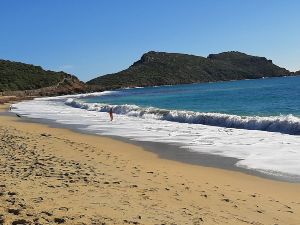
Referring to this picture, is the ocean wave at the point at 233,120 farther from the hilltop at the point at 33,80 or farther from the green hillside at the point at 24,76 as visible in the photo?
the green hillside at the point at 24,76

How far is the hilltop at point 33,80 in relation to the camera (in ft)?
407

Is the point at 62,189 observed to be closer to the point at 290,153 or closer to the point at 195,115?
the point at 290,153

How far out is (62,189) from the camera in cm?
819

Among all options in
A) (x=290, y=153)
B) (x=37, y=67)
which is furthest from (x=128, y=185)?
(x=37, y=67)

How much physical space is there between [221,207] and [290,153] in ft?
20.8

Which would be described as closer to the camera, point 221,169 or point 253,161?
point 221,169

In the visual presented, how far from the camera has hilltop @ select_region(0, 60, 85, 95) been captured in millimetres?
124062

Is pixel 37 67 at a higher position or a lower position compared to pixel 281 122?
higher

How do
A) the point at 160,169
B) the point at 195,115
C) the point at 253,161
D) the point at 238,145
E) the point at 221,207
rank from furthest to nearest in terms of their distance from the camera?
the point at 195,115 < the point at 238,145 < the point at 253,161 < the point at 160,169 < the point at 221,207

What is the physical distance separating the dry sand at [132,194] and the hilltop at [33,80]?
10208 cm

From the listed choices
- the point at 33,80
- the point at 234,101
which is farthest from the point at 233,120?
the point at 33,80

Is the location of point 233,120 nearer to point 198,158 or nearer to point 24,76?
point 198,158

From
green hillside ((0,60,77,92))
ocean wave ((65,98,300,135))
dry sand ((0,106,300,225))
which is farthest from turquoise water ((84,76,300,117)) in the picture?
green hillside ((0,60,77,92))

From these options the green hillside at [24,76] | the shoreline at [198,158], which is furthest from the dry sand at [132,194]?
the green hillside at [24,76]
